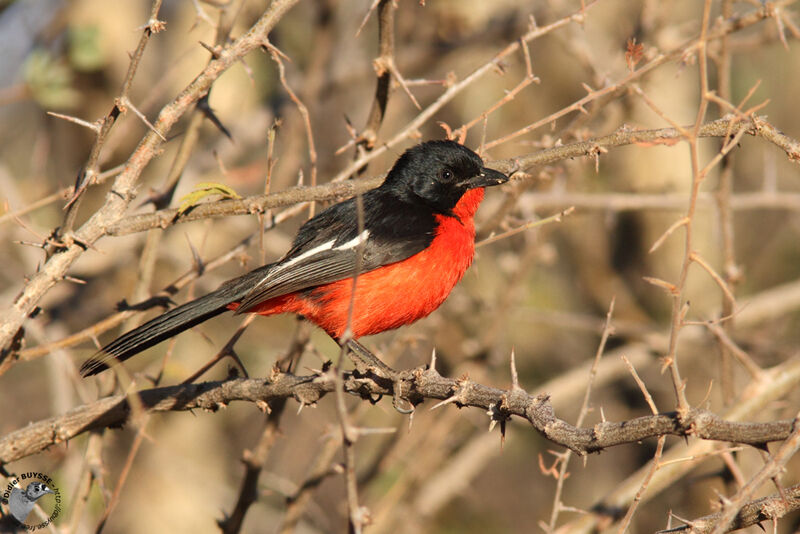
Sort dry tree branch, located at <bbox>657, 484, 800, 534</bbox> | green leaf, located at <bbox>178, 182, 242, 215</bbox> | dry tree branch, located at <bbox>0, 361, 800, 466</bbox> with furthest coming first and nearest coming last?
green leaf, located at <bbox>178, 182, 242, 215</bbox>, dry tree branch, located at <bbox>657, 484, 800, 534</bbox>, dry tree branch, located at <bbox>0, 361, 800, 466</bbox>

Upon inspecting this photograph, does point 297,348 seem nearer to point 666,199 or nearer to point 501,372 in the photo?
point 666,199

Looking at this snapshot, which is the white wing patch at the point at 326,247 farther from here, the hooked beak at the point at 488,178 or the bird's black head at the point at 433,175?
the hooked beak at the point at 488,178

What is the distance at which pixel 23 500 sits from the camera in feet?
10.3

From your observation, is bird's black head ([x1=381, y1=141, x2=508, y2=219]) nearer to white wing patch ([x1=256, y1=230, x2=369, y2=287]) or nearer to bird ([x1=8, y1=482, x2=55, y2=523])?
white wing patch ([x1=256, y1=230, x2=369, y2=287])

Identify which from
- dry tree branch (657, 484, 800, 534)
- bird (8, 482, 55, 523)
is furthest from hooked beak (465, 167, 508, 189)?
bird (8, 482, 55, 523)

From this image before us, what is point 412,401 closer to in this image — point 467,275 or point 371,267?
point 371,267

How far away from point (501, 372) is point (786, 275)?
3513 millimetres

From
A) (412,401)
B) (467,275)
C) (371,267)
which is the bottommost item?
(467,275)

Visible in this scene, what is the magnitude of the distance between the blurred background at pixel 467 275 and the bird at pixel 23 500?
0.60 m

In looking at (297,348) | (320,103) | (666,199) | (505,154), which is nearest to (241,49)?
Answer: (297,348)

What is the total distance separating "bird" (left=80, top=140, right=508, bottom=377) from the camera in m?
3.85

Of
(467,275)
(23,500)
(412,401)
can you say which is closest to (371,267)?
(412,401)

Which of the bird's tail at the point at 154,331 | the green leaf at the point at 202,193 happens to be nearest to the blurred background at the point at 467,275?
the bird's tail at the point at 154,331

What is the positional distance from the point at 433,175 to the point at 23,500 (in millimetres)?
2574
